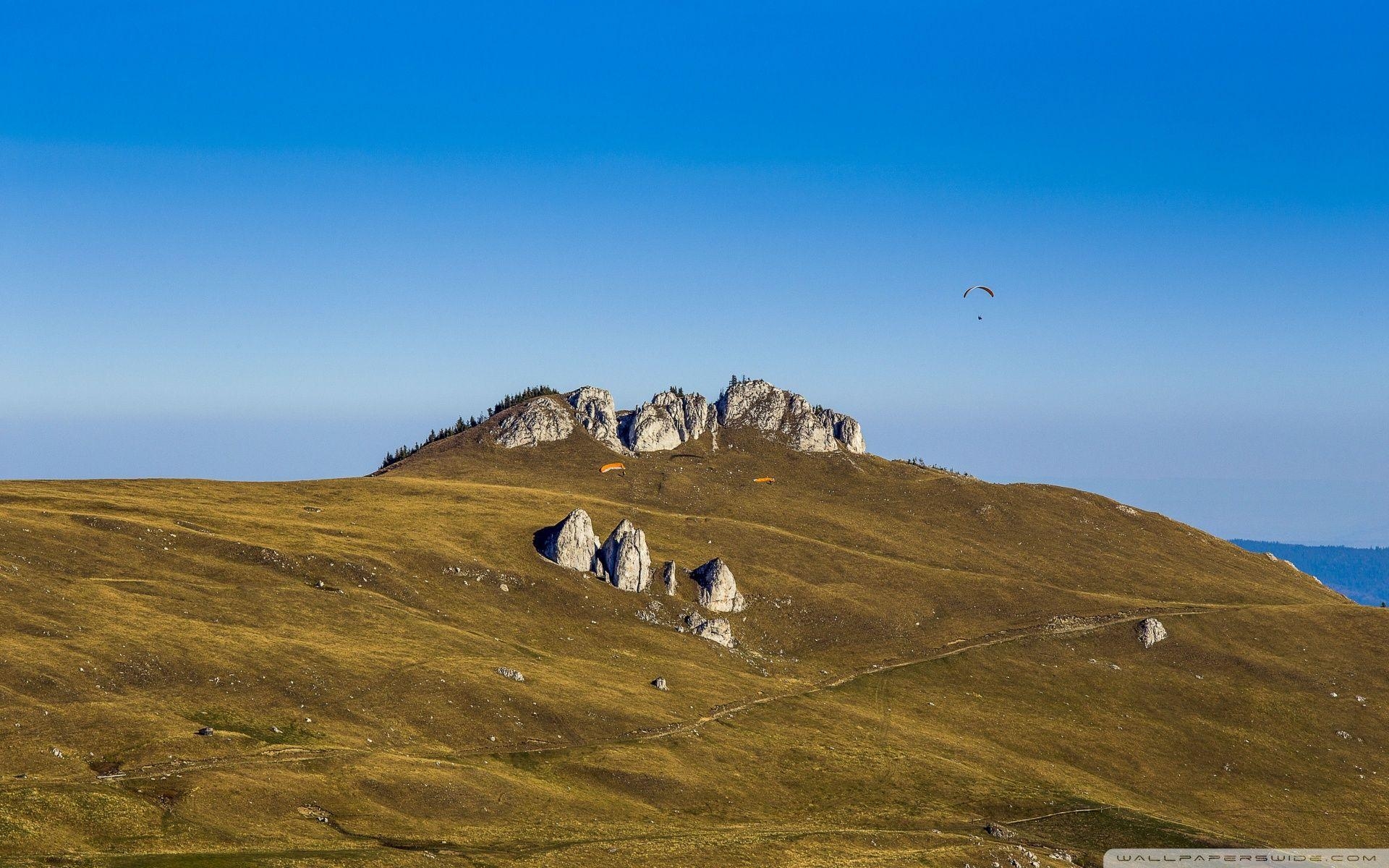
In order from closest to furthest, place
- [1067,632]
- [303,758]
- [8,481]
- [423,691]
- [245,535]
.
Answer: [303,758] → [423,691] → [245,535] → [8,481] → [1067,632]

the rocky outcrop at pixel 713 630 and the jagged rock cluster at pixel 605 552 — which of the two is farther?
the jagged rock cluster at pixel 605 552

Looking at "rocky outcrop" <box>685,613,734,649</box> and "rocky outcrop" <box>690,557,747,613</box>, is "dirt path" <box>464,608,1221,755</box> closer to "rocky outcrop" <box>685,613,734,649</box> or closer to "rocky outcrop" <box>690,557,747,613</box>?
"rocky outcrop" <box>685,613,734,649</box>

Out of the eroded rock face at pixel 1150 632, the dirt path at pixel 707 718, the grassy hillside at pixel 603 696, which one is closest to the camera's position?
the grassy hillside at pixel 603 696

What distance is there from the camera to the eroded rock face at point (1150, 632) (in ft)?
525

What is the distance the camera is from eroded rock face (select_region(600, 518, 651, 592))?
511 feet

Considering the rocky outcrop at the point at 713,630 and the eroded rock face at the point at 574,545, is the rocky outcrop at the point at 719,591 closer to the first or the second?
the rocky outcrop at the point at 713,630

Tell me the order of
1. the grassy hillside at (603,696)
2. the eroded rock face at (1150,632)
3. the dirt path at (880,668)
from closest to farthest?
the grassy hillside at (603,696)
the dirt path at (880,668)
the eroded rock face at (1150,632)

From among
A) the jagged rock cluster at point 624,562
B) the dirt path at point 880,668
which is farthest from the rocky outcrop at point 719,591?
the dirt path at point 880,668

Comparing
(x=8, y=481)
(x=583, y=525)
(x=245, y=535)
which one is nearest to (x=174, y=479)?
(x=8, y=481)

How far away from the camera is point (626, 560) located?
15575cm

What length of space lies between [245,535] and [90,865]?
77.5 m

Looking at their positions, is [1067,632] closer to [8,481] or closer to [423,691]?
[423,691]

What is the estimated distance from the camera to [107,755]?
254ft

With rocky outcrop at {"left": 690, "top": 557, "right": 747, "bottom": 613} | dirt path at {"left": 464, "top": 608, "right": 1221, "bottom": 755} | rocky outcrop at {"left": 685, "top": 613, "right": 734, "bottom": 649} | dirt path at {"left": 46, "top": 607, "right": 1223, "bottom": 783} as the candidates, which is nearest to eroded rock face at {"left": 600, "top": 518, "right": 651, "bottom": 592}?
rocky outcrop at {"left": 690, "top": 557, "right": 747, "bottom": 613}
